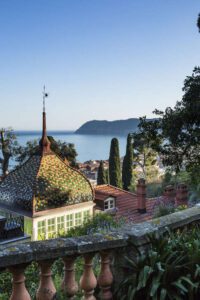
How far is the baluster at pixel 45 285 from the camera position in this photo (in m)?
2.13

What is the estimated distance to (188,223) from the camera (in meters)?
3.38

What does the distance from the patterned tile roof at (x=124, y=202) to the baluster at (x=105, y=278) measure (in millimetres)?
14747

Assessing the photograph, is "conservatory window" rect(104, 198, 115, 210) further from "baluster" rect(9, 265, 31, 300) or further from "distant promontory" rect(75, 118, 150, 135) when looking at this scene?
"distant promontory" rect(75, 118, 150, 135)

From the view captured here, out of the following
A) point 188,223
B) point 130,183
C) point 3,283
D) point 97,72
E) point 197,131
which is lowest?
point 130,183

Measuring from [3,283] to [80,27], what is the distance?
792 cm

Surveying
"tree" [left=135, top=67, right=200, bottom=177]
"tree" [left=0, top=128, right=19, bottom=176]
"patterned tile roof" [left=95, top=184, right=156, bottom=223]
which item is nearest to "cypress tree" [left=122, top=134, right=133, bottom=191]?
"tree" [left=0, top=128, right=19, bottom=176]

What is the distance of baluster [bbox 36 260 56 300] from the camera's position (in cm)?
213

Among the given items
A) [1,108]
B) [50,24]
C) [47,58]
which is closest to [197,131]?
[50,24]

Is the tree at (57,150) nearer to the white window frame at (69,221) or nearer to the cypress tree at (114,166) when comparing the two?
the cypress tree at (114,166)

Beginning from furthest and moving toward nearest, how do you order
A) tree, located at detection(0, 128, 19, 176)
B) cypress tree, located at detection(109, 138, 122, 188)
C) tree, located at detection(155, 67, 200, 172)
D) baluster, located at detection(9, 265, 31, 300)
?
cypress tree, located at detection(109, 138, 122, 188) < tree, located at detection(0, 128, 19, 176) < tree, located at detection(155, 67, 200, 172) < baluster, located at detection(9, 265, 31, 300)

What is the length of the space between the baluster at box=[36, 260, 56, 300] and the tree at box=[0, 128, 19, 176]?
89.2 ft

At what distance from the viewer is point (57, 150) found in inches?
1055

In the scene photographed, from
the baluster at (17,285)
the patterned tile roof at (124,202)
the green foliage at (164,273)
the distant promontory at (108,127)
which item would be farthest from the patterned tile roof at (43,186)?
the distant promontory at (108,127)

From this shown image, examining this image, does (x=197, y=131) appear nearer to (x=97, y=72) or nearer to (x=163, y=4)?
(x=163, y=4)
